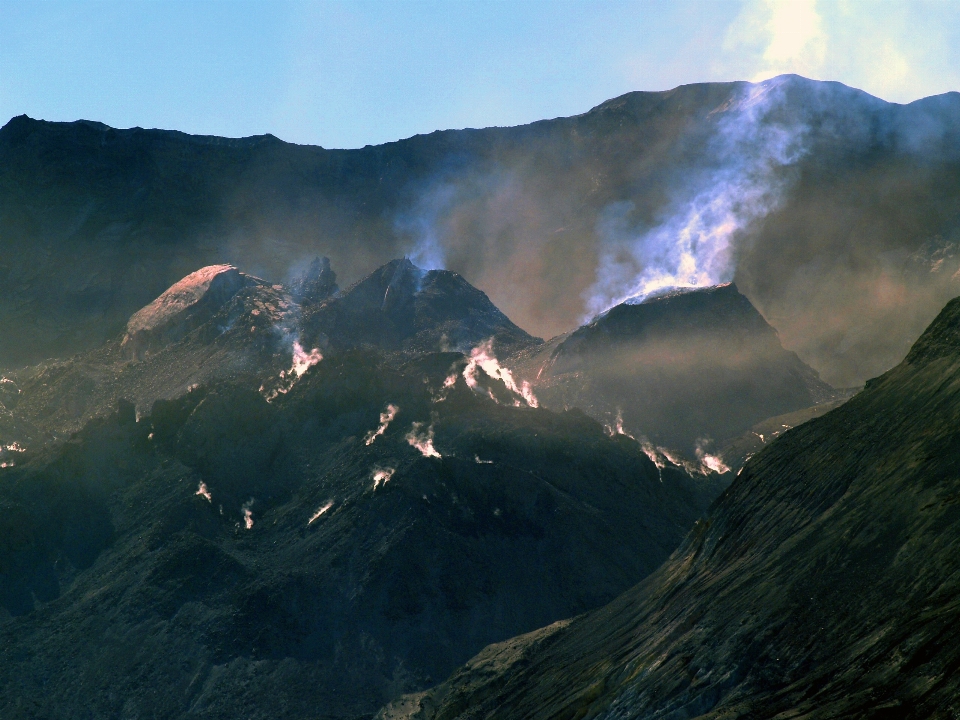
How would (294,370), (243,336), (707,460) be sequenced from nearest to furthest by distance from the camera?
(294,370)
(707,460)
(243,336)

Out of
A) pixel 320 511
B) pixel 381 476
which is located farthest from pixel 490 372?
pixel 320 511

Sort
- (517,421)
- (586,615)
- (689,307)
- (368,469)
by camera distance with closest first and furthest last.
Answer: (586,615) → (368,469) → (517,421) → (689,307)

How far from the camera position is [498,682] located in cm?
6538

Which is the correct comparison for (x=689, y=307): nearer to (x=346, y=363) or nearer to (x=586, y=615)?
(x=346, y=363)

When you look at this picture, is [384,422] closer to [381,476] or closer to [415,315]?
[381,476]

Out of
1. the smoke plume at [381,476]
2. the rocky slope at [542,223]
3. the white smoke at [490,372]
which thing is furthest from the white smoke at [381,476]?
the rocky slope at [542,223]

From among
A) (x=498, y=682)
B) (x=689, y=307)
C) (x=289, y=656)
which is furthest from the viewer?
(x=689, y=307)

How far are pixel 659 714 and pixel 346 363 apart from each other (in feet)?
244

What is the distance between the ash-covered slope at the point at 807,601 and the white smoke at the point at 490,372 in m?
49.7

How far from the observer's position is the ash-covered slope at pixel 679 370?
13075 cm

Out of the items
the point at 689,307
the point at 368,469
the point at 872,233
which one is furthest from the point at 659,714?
the point at 872,233

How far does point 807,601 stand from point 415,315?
4405 inches

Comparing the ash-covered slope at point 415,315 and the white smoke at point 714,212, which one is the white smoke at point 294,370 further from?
the white smoke at point 714,212

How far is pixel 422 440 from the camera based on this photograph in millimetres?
102812
